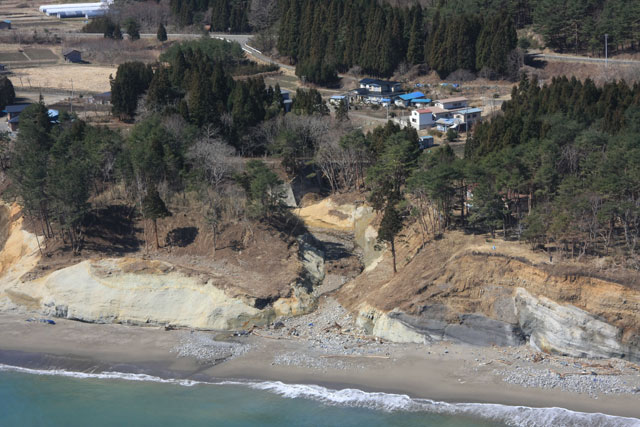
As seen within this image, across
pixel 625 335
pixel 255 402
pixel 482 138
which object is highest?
pixel 482 138

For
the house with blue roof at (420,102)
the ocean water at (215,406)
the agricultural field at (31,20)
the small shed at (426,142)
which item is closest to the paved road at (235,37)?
the agricultural field at (31,20)

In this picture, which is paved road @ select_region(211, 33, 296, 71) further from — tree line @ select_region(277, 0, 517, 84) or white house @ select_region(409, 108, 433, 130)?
white house @ select_region(409, 108, 433, 130)

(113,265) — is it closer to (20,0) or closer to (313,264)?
(313,264)

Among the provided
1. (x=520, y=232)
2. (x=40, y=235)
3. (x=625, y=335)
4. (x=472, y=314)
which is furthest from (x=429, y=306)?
(x=40, y=235)

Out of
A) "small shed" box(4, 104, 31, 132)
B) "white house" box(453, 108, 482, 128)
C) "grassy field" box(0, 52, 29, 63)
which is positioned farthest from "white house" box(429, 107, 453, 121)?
"grassy field" box(0, 52, 29, 63)

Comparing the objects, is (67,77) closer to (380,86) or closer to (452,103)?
(380,86)

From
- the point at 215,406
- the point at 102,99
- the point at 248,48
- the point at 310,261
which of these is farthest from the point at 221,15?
the point at 215,406
